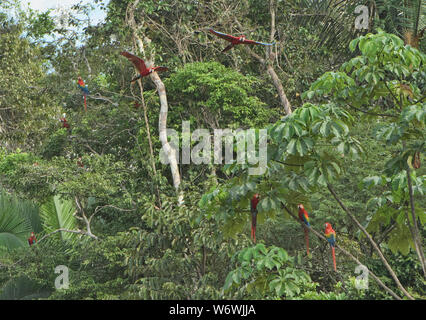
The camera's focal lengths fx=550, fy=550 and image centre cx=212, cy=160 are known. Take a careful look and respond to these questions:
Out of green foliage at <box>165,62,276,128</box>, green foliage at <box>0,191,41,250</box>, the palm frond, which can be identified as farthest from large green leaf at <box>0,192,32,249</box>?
green foliage at <box>165,62,276,128</box>

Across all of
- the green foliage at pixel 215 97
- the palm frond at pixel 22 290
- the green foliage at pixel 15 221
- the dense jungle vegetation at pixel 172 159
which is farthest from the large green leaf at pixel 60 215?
the green foliage at pixel 215 97

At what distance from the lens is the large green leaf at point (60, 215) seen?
938 cm

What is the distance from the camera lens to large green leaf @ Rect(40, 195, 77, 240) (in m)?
9.38

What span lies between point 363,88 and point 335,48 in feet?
22.3

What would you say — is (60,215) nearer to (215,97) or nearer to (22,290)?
(22,290)

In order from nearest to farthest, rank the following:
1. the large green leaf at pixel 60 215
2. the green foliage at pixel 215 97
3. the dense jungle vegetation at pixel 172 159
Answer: the dense jungle vegetation at pixel 172 159
the large green leaf at pixel 60 215
the green foliage at pixel 215 97

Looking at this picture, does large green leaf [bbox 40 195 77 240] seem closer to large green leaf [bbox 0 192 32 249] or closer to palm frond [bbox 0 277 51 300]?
large green leaf [bbox 0 192 32 249]

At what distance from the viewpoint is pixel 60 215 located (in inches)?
369

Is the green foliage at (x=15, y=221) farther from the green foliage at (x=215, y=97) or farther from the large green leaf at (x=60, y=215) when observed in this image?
the green foliage at (x=215, y=97)

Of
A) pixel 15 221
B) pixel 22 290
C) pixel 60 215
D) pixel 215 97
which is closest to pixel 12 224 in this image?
pixel 15 221

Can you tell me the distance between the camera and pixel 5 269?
824 cm
